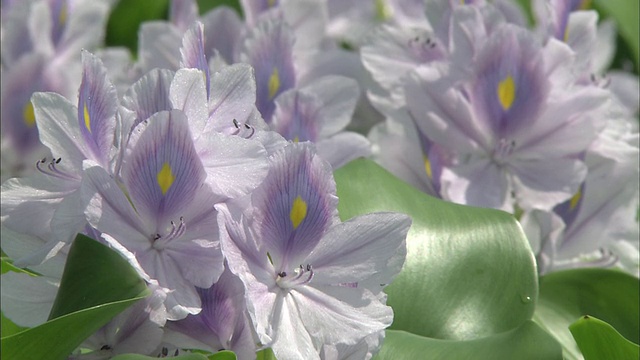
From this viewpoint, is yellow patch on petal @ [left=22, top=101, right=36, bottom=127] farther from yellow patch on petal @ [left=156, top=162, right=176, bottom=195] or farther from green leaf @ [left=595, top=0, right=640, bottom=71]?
green leaf @ [left=595, top=0, right=640, bottom=71]

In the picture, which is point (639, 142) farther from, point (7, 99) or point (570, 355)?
point (7, 99)

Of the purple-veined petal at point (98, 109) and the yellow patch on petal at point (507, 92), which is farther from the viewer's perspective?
the yellow patch on petal at point (507, 92)

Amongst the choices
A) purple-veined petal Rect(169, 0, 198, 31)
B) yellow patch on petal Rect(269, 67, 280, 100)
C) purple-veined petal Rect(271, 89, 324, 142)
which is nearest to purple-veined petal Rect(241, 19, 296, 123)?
yellow patch on petal Rect(269, 67, 280, 100)

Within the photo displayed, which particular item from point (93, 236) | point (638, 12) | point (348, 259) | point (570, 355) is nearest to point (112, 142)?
point (93, 236)

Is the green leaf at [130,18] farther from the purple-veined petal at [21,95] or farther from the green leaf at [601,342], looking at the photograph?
the green leaf at [601,342]

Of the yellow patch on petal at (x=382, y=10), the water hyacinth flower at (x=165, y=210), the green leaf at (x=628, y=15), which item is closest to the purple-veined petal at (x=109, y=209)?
the water hyacinth flower at (x=165, y=210)
